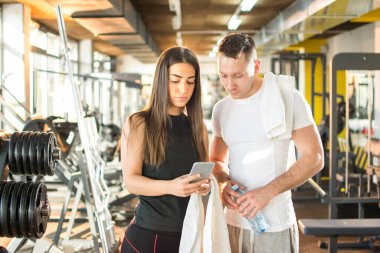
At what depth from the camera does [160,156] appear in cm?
167

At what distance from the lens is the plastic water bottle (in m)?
1.67

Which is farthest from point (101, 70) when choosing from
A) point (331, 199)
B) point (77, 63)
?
point (331, 199)

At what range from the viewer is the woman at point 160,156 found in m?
1.66

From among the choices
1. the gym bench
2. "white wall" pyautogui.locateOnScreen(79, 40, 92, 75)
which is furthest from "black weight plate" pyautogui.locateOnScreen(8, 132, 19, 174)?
"white wall" pyautogui.locateOnScreen(79, 40, 92, 75)

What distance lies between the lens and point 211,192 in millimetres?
1690

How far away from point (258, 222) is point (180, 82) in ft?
1.79

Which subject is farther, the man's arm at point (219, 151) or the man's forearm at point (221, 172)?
the man's arm at point (219, 151)

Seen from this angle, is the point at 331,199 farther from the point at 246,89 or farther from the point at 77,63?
the point at 77,63

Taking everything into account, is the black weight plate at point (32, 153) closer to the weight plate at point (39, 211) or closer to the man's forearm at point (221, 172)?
the weight plate at point (39, 211)

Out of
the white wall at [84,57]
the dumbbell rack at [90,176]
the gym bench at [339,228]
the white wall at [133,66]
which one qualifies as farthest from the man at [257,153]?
the white wall at [133,66]

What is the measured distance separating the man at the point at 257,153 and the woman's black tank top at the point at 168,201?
17 centimetres

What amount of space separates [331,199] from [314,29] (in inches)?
203

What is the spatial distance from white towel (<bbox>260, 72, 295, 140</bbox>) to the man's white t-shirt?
0.07ft

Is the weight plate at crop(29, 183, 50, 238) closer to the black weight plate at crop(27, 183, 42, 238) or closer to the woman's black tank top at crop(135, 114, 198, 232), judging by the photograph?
the black weight plate at crop(27, 183, 42, 238)
